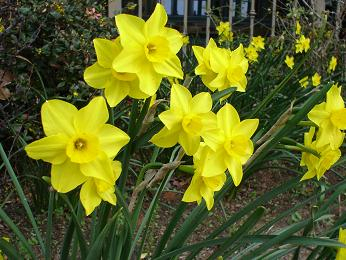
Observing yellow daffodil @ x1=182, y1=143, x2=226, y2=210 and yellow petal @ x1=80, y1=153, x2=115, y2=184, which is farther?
yellow daffodil @ x1=182, y1=143, x2=226, y2=210

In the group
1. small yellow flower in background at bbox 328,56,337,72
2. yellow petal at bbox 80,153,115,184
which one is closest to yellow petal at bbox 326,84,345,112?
yellow petal at bbox 80,153,115,184

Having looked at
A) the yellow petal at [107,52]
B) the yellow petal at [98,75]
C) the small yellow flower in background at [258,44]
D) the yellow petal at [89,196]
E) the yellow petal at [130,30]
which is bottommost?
the small yellow flower in background at [258,44]

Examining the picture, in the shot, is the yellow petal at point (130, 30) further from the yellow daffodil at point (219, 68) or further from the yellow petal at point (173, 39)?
the yellow daffodil at point (219, 68)

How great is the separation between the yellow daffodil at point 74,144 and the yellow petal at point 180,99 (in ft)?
0.45

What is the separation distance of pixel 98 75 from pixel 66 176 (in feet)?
0.63

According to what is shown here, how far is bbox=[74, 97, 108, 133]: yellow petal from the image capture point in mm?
845

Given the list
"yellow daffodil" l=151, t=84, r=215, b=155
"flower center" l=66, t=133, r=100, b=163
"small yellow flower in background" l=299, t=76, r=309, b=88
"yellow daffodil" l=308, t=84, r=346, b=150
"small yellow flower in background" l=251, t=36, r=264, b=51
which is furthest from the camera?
"small yellow flower in background" l=251, t=36, r=264, b=51

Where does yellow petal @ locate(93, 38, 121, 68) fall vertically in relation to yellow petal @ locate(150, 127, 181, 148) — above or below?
above

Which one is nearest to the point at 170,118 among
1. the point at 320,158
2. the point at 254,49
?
the point at 320,158

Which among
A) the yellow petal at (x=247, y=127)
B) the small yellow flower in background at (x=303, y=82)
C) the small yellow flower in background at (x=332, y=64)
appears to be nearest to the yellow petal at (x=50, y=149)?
the yellow petal at (x=247, y=127)

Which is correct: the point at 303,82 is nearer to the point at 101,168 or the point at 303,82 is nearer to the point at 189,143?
the point at 189,143

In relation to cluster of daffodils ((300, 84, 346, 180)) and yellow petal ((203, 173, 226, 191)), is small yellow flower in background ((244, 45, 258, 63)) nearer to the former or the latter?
cluster of daffodils ((300, 84, 346, 180))

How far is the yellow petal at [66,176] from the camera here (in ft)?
2.76

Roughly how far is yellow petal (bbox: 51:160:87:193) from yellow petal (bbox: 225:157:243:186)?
11.1 inches
